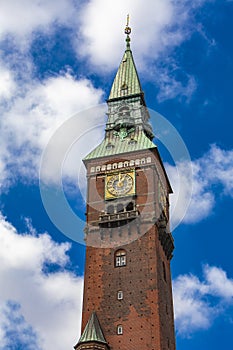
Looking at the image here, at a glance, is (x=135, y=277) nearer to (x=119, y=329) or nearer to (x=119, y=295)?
(x=119, y=295)

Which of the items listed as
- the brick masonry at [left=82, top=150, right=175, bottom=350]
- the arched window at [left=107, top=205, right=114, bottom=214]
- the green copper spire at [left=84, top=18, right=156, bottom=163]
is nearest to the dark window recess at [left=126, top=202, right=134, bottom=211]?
the brick masonry at [left=82, top=150, right=175, bottom=350]

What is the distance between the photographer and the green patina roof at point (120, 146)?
74312 mm

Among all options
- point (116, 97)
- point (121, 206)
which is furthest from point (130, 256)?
point (116, 97)

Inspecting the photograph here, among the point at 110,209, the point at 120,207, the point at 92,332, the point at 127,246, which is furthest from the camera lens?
the point at 110,209

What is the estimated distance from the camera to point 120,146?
7600 centimetres

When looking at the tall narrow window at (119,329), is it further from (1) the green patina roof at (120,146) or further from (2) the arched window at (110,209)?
(1) the green patina roof at (120,146)

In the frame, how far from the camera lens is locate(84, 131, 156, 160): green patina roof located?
2926 inches

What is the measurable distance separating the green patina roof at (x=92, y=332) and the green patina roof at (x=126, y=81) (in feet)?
112

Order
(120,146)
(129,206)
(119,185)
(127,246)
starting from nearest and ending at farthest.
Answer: (127,246), (129,206), (119,185), (120,146)

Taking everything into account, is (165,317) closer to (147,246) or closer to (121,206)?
(147,246)

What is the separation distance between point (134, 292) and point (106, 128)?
2529 centimetres

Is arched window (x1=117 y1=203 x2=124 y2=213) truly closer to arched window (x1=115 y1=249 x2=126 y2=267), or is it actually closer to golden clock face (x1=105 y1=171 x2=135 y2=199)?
golden clock face (x1=105 y1=171 x2=135 y2=199)

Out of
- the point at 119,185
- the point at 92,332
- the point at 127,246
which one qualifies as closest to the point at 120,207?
the point at 119,185

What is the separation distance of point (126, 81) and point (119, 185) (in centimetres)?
2117
